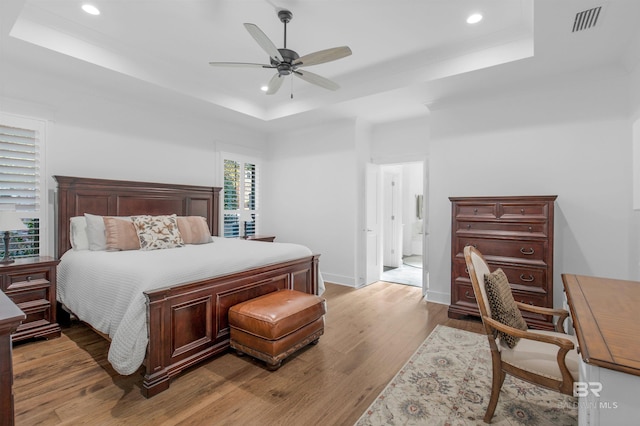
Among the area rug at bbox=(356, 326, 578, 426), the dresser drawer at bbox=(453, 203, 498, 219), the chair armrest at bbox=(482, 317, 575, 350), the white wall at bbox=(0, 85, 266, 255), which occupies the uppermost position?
the white wall at bbox=(0, 85, 266, 255)

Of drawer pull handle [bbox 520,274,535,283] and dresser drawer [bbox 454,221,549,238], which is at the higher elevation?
dresser drawer [bbox 454,221,549,238]

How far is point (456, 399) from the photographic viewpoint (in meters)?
2.10

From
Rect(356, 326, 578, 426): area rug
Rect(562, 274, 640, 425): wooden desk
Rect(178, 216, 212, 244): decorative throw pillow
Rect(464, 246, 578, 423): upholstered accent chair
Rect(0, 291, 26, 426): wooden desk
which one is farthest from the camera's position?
Rect(178, 216, 212, 244): decorative throw pillow

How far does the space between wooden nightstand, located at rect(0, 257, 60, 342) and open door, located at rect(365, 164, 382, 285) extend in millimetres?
4111

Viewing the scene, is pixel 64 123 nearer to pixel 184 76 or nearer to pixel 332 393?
pixel 184 76

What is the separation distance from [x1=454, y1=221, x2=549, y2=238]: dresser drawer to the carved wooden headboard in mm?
3779

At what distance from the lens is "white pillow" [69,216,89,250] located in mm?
3318

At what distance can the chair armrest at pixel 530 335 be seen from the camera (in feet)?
4.81

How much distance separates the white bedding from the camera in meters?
2.09

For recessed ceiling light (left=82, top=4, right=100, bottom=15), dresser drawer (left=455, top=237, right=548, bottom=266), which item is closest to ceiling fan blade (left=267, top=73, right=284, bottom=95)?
recessed ceiling light (left=82, top=4, right=100, bottom=15)

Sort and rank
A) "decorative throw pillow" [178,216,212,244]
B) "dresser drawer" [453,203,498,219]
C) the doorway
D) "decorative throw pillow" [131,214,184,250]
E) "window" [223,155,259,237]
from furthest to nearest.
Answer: the doorway, "window" [223,155,259,237], "decorative throw pillow" [178,216,212,244], "dresser drawer" [453,203,498,219], "decorative throw pillow" [131,214,184,250]

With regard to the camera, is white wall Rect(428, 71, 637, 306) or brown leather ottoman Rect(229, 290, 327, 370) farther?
white wall Rect(428, 71, 637, 306)

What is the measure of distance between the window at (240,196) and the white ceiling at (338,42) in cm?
159

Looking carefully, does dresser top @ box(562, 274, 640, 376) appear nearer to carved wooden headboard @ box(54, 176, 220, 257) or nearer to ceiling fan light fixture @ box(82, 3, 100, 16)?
ceiling fan light fixture @ box(82, 3, 100, 16)
